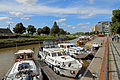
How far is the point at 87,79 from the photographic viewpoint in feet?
30.8

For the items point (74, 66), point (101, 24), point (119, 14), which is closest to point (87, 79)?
point (74, 66)

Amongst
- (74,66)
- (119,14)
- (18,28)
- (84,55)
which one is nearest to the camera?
(74,66)

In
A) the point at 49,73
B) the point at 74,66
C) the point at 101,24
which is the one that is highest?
the point at 101,24

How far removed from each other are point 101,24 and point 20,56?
194 meters

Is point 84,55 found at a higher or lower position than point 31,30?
lower

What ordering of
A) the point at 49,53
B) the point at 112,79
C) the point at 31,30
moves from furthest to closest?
the point at 31,30
the point at 49,53
the point at 112,79

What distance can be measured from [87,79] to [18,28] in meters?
65.5

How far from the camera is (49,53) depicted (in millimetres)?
14727

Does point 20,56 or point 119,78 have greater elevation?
point 20,56

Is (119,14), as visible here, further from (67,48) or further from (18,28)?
(18,28)

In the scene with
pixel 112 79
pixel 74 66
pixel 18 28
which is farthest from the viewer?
pixel 18 28

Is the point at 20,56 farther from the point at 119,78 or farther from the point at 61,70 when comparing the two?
the point at 119,78

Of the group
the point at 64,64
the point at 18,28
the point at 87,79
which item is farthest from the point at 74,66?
the point at 18,28

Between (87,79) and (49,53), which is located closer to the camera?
(87,79)
